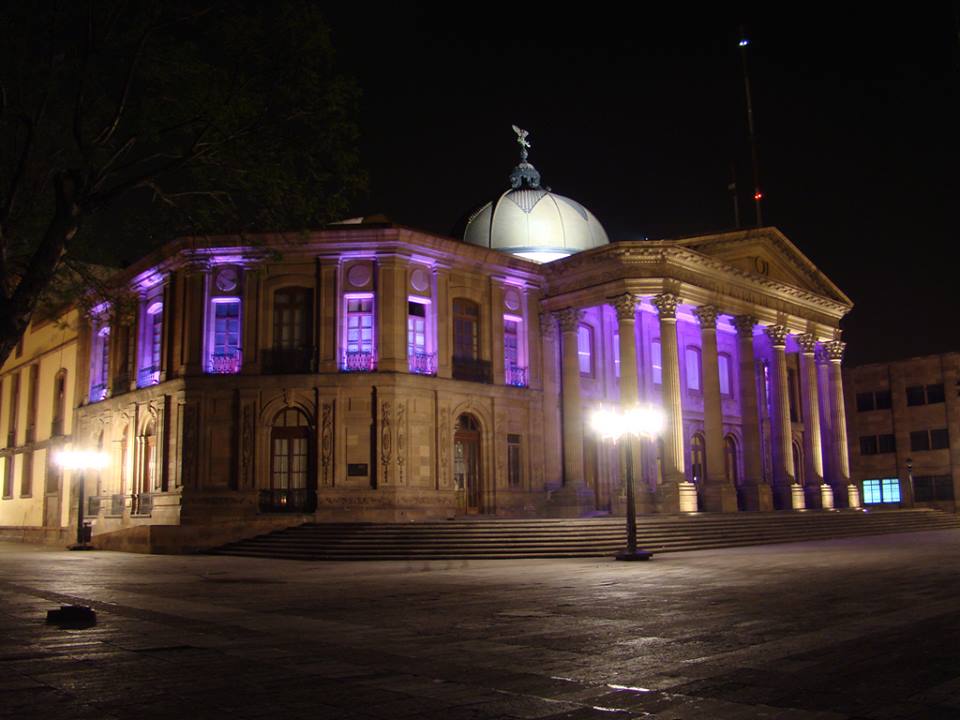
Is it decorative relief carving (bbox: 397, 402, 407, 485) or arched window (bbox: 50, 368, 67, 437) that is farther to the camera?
arched window (bbox: 50, 368, 67, 437)

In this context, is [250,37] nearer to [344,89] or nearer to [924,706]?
[344,89]

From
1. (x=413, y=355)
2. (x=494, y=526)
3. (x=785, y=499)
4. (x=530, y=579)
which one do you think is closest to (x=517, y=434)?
(x=413, y=355)

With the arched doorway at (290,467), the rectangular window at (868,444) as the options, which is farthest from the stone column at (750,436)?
the rectangular window at (868,444)

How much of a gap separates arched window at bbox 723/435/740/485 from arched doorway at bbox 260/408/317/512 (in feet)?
63.4

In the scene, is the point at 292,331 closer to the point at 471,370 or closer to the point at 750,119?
the point at 471,370

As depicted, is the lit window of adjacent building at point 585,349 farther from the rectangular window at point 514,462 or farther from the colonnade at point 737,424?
the rectangular window at point 514,462

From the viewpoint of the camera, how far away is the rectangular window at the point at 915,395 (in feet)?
170

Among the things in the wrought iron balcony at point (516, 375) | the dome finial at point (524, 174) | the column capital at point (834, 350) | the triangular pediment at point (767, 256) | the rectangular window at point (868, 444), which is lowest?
the rectangular window at point (868, 444)

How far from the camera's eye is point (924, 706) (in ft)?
18.9

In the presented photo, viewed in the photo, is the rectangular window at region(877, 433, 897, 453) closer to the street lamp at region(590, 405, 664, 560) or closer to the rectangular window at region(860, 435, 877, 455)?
the rectangular window at region(860, 435, 877, 455)

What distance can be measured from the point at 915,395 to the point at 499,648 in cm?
4985

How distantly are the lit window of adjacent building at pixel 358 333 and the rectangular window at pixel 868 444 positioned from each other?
3587 centimetres

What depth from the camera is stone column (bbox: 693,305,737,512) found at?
31.7 meters

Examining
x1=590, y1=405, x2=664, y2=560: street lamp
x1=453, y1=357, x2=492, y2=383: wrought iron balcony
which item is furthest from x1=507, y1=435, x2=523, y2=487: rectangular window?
x1=590, y1=405, x2=664, y2=560: street lamp
